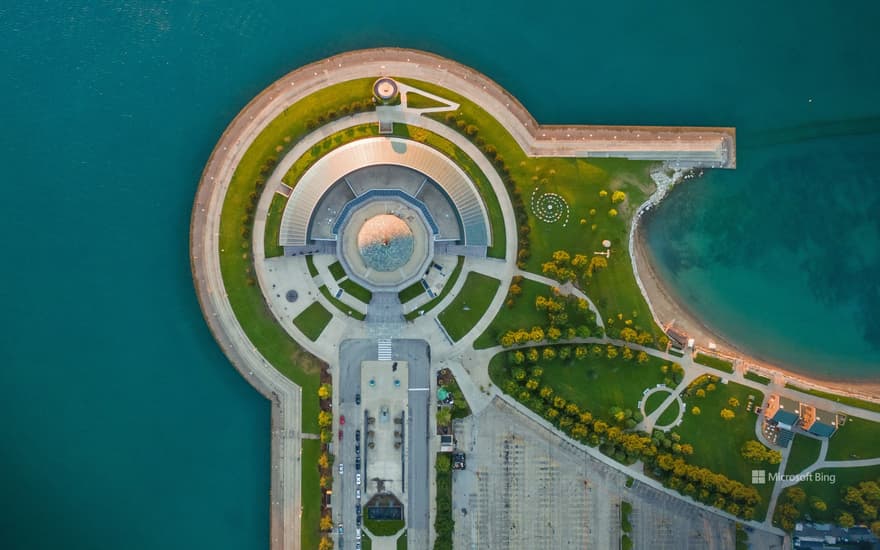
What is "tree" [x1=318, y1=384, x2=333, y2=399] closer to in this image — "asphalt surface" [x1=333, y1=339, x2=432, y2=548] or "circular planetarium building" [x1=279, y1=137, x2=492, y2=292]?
"asphalt surface" [x1=333, y1=339, x2=432, y2=548]

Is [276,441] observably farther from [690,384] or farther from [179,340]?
[690,384]

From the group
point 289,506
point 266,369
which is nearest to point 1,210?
point 266,369

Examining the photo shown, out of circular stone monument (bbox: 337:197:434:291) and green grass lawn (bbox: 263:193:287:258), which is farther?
green grass lawn (bbox: 263:193:287:258)

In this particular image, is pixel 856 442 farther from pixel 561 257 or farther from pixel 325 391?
pixel 325 391

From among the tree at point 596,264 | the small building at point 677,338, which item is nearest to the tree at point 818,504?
the small building at point 677,338

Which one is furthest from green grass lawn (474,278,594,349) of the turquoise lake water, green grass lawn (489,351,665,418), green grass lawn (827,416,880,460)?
green grass lawn (827,416,880,460)

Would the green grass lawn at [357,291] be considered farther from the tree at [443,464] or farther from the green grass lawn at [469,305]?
the tree at [443,464]
